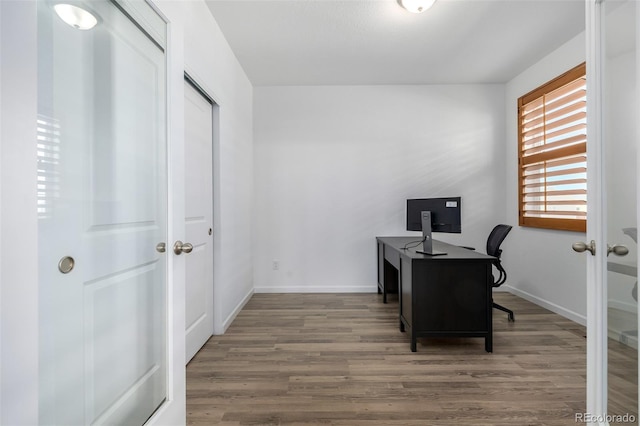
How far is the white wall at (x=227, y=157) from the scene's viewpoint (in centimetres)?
231

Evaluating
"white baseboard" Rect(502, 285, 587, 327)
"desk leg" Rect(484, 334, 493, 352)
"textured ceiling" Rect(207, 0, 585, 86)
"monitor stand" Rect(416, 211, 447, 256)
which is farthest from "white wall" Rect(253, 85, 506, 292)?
"desk leg" Rect(484, 334, 493, 352)

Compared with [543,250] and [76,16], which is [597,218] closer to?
[76,16]

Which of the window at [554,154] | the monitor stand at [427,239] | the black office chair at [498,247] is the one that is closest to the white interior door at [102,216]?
the monitor stand at [427,239]

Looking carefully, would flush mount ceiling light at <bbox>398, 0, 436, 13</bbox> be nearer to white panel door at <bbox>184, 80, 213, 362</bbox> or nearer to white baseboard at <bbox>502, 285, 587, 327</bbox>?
Result: white panel door at <bbox>184, 80, 213, 362</bbox>

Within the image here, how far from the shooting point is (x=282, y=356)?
7.50 feet

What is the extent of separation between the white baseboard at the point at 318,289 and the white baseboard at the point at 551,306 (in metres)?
1.77

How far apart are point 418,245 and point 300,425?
6.53ft

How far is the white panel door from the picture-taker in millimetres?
2225

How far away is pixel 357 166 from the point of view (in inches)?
159

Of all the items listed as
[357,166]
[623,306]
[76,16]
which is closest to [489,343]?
[623,306]

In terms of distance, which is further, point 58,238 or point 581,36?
point 581,36

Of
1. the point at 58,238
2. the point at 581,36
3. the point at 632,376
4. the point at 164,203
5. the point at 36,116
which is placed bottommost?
the point at 632,376

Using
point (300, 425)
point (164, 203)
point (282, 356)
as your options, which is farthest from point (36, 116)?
point (282, 356)

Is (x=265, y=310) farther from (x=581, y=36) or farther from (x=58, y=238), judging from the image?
(x=581, y=36)
